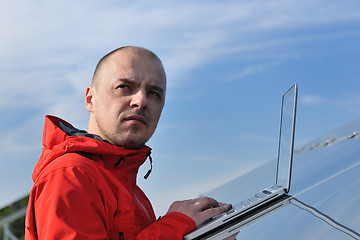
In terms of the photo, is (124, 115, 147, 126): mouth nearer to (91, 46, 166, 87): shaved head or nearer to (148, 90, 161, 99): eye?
(148, 90, 161, 99): eye

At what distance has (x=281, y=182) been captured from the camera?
1.89 metres

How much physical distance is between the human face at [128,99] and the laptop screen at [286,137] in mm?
552

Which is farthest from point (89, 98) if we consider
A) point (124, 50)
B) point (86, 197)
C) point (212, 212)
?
point (212, 212)

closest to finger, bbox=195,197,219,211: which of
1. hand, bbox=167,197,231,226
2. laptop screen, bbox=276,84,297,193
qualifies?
hand, bbox=167,197,231,226

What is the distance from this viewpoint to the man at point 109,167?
1.46 m

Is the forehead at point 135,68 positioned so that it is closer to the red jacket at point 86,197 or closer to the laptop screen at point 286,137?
the red jacket at point 86,197

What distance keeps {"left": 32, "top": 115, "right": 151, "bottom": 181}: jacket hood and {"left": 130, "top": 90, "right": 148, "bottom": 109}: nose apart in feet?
0.61

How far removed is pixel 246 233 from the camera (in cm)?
202

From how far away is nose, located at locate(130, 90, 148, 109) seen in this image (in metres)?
1.83

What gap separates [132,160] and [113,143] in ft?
0.35

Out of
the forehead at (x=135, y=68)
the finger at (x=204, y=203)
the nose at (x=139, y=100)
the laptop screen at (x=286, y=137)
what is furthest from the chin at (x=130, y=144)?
the laptop screen at (x=286, y=137)

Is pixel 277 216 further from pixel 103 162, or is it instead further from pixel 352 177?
pixel 103 162

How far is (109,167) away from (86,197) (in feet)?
1.04

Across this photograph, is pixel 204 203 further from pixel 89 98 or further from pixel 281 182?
pixel 89 98
